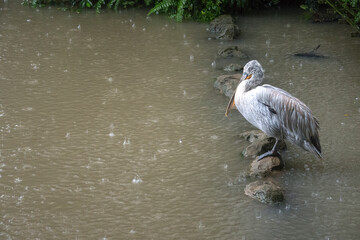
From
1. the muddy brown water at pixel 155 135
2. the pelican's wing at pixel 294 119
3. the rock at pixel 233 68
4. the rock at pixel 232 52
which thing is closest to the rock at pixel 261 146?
the muddy brown water at pixel 155 135

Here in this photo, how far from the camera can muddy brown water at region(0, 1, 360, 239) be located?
492 centimetres

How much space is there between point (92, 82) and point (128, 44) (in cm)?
175

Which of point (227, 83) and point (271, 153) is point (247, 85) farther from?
point (227, 83)

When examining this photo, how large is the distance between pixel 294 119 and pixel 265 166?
60 centimetres

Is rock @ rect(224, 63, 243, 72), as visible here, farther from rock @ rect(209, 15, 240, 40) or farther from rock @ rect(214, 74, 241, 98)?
rock @ rect(209, 15, 240, 40)

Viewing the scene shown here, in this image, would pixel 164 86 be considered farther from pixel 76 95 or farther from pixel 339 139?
pixel 339 139

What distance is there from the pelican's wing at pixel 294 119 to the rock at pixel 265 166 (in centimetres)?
31

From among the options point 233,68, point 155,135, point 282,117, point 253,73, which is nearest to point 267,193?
point 282,117

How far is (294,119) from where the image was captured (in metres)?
5.46

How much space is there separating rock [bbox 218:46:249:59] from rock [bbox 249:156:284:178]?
351 cm

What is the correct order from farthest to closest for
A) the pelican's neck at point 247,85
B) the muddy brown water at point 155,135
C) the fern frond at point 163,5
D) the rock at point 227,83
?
the fern frond at point 163,5 < the rock at point 227,83 < the pelican's neck at point 247,85 < the muddy brown water at point 155,135

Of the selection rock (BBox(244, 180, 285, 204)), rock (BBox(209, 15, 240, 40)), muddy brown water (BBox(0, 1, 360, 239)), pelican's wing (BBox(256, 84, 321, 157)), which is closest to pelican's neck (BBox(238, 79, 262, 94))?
pelican's wing (BBox(256, 84, 321, 157))

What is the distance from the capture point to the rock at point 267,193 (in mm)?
5105

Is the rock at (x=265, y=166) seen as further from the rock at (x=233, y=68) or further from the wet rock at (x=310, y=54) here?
the wet rock at (x=310, y=54)
